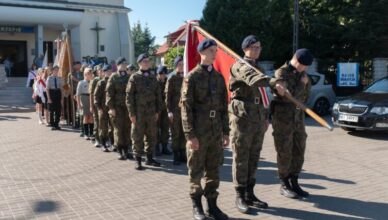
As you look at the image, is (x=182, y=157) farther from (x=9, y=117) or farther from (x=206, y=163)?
(x=9, y=117)

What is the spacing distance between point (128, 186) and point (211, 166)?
6.80 ft

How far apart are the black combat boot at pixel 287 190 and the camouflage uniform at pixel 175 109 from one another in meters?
2.81

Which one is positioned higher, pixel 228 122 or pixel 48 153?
pixel 228 122

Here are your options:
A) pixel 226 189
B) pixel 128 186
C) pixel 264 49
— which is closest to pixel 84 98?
pixel 128 186

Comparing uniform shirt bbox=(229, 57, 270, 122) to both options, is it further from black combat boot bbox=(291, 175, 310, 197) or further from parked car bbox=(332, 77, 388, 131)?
parked car bbox=(332, 77, 388, 131)

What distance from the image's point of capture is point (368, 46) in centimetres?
2089

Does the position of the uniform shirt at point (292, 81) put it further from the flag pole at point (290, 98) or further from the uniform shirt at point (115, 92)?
the uniform shirt at point (115, 92)

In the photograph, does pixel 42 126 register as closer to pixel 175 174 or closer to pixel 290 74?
pixel 175 174

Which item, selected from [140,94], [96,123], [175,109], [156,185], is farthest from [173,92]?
[96,123]

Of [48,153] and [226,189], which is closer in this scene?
[226,189]

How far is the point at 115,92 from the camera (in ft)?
29.4

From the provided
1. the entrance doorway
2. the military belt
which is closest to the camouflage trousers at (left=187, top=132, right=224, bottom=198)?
the military belt

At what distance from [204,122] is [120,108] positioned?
4.13 meters

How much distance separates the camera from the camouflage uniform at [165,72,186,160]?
863cm
